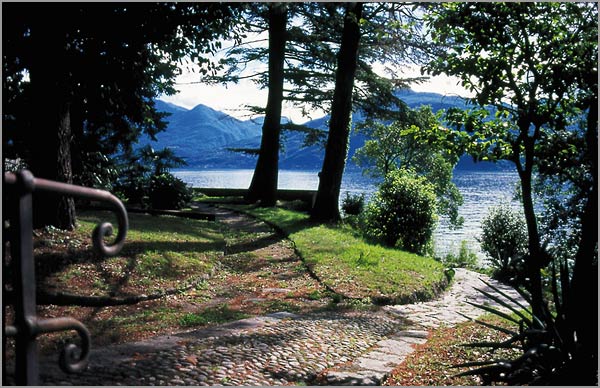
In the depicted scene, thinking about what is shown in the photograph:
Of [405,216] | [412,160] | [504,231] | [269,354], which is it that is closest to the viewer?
[269,354]

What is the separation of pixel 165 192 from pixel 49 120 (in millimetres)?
9257

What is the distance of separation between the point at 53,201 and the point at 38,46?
102 inches

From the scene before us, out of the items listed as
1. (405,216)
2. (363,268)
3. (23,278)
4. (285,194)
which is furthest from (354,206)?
(23,278)

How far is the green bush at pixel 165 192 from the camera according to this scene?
17.6 metres

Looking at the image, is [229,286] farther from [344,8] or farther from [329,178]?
[344,8]

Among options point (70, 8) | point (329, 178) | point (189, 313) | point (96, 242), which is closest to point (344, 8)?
point (329, 178)

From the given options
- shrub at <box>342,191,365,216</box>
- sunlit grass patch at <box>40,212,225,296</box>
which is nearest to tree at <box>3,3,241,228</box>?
sunlit grass patch at <box>40,212,225,296</box>

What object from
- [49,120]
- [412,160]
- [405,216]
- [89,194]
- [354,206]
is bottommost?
[354,206]

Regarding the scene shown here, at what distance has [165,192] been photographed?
17.7 metres

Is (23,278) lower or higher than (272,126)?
lower

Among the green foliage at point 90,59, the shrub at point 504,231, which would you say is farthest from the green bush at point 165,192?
the shrub at point 504,231

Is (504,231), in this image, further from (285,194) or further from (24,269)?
(24,269)

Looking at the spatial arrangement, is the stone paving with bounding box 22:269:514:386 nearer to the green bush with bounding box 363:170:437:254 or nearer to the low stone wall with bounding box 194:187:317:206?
the green bush with bounding box 363:170:437:254

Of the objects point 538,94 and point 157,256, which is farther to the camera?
point 157,256
